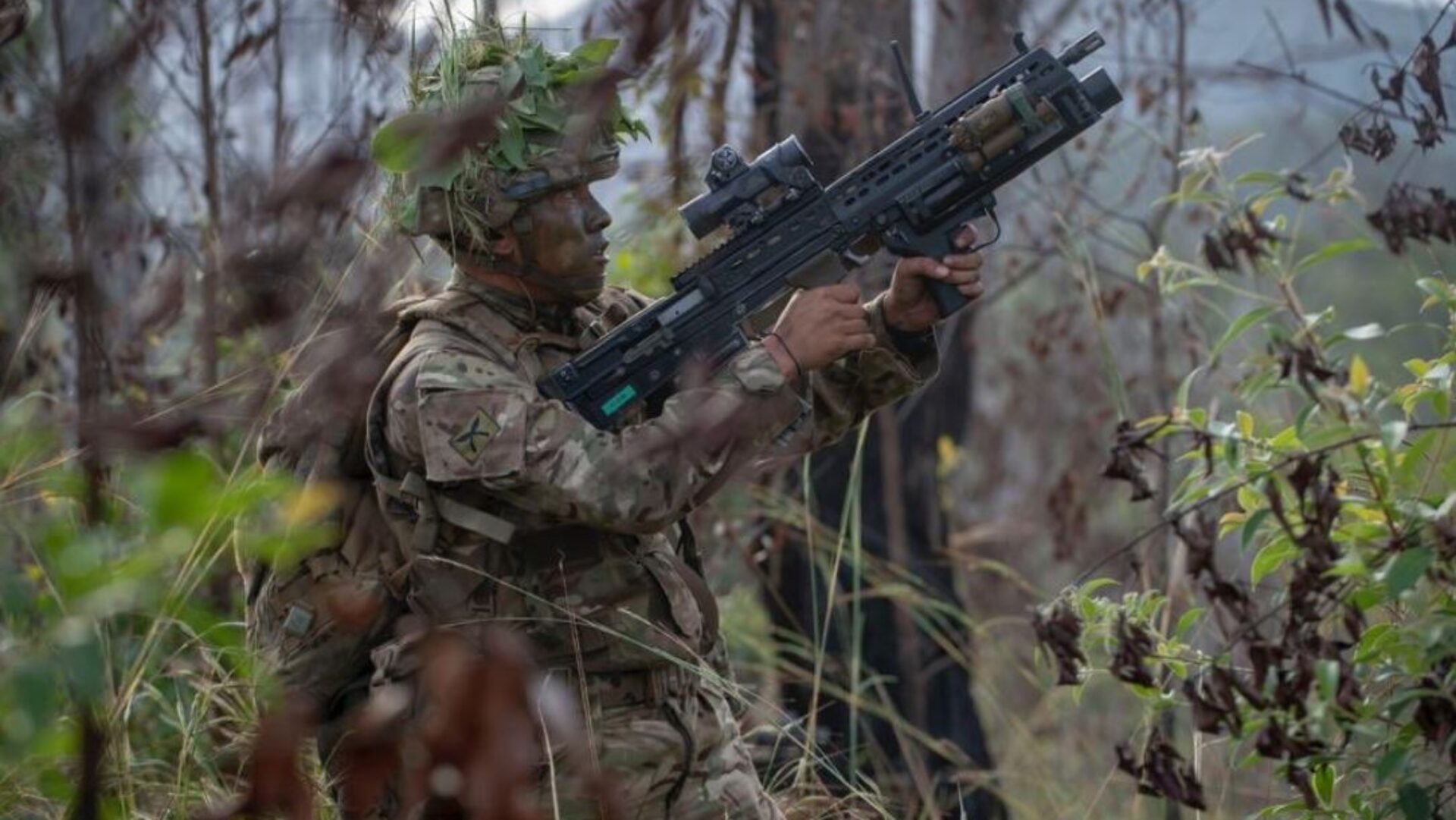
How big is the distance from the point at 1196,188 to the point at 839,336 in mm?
661

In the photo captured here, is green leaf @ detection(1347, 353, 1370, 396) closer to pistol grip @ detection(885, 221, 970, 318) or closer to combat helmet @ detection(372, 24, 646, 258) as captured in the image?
pistol grip @ detection(885, 221, 970, 318)

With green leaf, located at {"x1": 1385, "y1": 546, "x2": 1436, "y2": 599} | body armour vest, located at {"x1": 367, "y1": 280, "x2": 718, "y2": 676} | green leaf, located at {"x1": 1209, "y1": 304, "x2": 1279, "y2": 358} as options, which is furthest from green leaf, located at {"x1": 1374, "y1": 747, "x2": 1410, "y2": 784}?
body armour vest, located at {"x1": 367, "y1": 280, "x2": 718, "y2": 676}

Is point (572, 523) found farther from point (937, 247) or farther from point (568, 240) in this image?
point (937, 247)

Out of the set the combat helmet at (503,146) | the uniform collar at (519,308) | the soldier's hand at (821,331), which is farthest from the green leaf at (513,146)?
the soldier's hand at (821,331)

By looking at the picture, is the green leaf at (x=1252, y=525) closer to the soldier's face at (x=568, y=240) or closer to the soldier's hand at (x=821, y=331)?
the soldier's hand at (x=821, y=331)

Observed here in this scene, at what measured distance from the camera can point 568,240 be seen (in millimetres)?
3703

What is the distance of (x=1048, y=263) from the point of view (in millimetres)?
13023

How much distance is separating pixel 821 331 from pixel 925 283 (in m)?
0.28

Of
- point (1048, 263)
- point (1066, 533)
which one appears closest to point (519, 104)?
point (1066, 533)

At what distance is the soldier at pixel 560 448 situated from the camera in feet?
11.3

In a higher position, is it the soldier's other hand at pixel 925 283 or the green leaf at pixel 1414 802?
the soldier's other hand at pixel 925 283

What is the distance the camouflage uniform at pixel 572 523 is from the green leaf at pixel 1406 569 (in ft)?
3.70

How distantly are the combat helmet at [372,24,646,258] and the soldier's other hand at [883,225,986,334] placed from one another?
570 mm

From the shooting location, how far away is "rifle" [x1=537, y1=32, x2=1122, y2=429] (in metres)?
3.62
